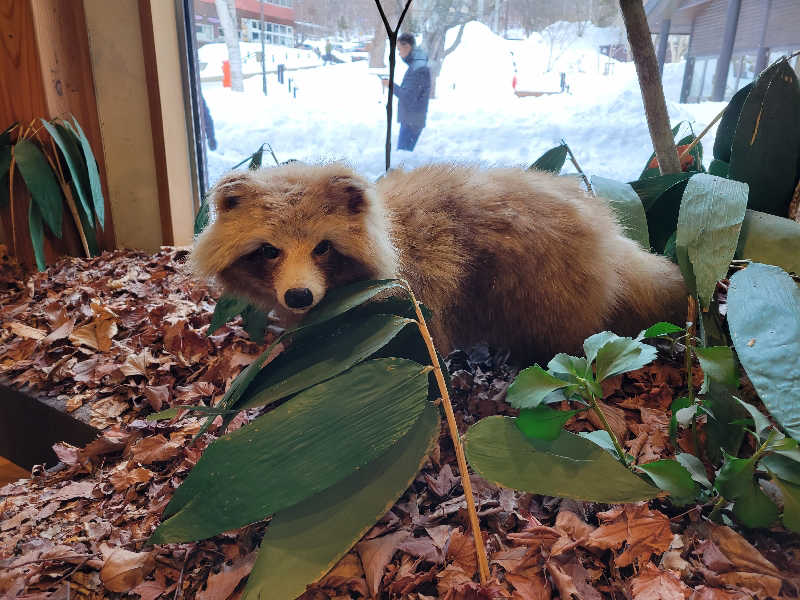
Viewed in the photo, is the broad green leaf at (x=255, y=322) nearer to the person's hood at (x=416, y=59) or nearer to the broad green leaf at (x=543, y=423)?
the broad green leaf at (x=543, y=423)

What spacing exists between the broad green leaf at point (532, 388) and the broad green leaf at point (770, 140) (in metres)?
0.93

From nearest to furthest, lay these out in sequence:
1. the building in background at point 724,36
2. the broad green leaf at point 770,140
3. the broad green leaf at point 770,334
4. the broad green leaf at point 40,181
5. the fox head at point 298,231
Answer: the broad green leaf at point 770,334, the fox head at point 298,231, the broad green leaf at point 770,140, the building in background at point 724,36, the broad green leaf at point 40,181

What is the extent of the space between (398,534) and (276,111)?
2227 millimetres

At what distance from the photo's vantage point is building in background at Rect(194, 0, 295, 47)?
2.66 metres

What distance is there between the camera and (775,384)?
2.82ft

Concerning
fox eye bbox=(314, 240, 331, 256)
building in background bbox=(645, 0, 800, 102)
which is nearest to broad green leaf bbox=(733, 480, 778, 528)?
fox eye bbox=(314, 240, 331, 256)

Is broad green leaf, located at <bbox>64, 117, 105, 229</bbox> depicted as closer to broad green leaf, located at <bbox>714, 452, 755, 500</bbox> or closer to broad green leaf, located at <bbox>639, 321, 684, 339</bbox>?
broad green leaf, located at <bbox>639, 321, 684, 339</bbox>

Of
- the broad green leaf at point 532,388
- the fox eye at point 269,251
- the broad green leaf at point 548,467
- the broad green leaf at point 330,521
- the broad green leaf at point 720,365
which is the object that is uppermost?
the fox eye at point 269,251

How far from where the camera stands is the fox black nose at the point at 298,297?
→ 1.21 m

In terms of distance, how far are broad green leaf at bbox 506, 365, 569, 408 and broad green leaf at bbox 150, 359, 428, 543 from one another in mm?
159

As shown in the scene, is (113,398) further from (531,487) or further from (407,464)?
(531,487)

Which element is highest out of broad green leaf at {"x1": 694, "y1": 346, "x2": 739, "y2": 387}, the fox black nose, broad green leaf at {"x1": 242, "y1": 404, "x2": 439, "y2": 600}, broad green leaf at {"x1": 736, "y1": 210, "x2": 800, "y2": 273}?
broad green leaf at {"x1": 736, "y1": 210, "x2": 800, "y2": 273}

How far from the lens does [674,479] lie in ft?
3.20

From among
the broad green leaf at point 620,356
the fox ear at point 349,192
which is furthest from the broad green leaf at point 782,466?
the fox ear at point 349,192
